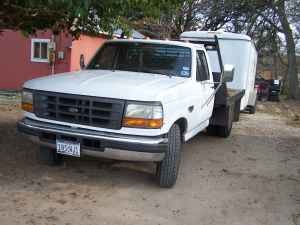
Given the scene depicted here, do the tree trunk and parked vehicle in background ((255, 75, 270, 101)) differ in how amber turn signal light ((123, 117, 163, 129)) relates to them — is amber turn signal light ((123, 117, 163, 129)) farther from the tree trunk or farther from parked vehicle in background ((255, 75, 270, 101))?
the tree trunk

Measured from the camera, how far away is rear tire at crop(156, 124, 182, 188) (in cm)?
612

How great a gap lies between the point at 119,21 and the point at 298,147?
4801 mm

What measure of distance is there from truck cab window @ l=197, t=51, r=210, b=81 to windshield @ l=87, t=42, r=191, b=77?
34 centimetres

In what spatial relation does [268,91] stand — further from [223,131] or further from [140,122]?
[140,122]

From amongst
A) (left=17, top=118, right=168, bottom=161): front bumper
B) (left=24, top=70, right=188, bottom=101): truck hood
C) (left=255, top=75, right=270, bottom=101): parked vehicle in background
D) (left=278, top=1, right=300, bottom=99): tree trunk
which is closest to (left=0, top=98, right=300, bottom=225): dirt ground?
(left=17, top=118, right=168, bottom=161): front bumper

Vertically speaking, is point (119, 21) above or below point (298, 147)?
above

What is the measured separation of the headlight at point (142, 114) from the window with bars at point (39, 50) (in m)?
12.9

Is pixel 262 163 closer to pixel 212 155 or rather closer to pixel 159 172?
pixel 212 155

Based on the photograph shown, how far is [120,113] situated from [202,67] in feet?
Result: 8.60

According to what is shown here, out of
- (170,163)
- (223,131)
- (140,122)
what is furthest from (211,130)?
(140,122)

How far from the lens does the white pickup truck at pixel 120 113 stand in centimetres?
571

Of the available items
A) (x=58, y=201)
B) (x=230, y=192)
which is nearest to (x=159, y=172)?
(x=230, y=192)

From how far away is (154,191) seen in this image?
6188 mm

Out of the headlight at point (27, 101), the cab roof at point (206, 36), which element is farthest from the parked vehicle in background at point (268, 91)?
the headlight at point (27, 101)
